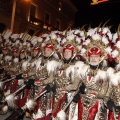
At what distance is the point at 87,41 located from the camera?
5742mm

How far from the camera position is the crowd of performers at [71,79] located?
5059 millimetres

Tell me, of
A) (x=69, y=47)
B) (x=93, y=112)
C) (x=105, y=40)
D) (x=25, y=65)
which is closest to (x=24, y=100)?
(x=25, y=65)

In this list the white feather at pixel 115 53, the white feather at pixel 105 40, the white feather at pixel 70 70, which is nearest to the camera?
the white feather at pixel 115 53

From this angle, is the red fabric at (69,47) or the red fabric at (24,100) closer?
the red fabric at (69,47)

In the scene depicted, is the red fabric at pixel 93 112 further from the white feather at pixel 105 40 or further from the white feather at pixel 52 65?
the white feather at pixel 52 65

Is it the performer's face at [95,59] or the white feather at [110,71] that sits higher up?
the performer's face at [95,59]

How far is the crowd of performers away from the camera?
506 cm

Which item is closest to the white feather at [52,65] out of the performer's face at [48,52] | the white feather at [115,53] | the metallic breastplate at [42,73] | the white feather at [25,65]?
the metallic breastplate at [42,73]

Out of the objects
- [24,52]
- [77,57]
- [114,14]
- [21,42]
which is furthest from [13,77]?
[114,14]

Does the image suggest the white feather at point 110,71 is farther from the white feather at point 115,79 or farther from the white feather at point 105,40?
the white feather at point 105,40

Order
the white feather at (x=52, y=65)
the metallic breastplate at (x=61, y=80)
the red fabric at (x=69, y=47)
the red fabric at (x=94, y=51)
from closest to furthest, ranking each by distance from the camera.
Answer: the red fabric at (x=94, y=51), the metallic breastplate at (x=61, y=80), the red fabric at (x=69, y=47), the white feather at (x=52, y=65)

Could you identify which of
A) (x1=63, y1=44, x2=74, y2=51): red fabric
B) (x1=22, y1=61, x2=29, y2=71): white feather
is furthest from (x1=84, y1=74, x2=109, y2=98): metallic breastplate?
(x1=22, y1=61, x2=29, y2=71): white feather

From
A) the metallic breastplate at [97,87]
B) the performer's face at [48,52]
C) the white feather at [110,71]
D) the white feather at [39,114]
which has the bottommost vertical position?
the white feather at [39,114]

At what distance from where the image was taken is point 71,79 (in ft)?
18.8
